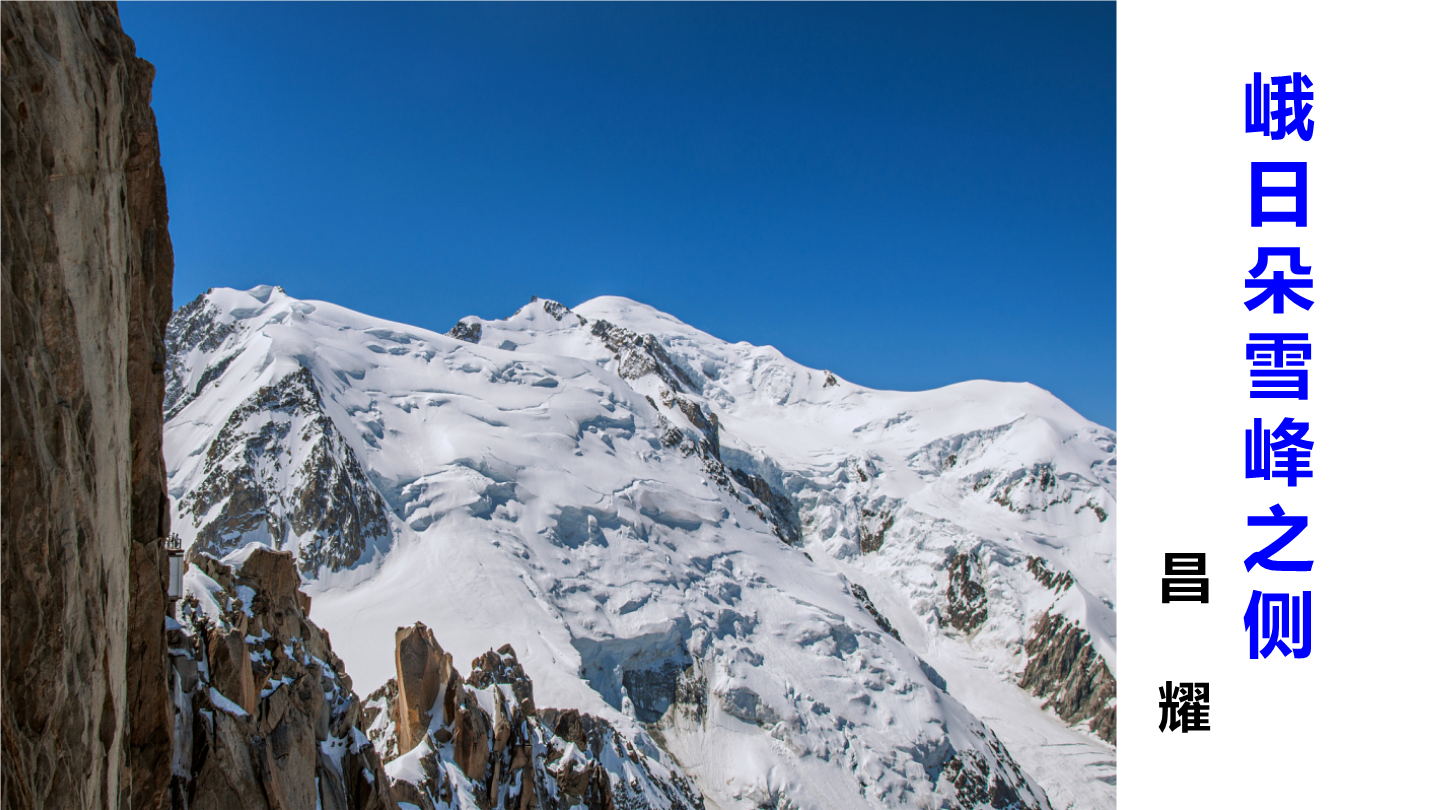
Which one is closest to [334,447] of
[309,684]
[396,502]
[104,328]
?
[396,502]

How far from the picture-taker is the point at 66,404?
7059 millimetres

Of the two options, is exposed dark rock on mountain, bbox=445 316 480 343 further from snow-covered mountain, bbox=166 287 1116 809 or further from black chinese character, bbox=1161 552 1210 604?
black chinese character, bbox=1161 552 1210 604

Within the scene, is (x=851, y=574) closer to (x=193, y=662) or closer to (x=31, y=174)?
(x=193, y=662)

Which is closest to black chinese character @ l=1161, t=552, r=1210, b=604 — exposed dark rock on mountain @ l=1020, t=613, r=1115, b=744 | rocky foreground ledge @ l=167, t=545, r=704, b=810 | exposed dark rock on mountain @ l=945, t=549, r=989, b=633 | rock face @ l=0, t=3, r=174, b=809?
rock face @ l=0, t=3, r=174, b=809

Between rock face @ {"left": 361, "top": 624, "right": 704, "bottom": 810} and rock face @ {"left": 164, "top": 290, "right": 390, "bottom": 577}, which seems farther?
rock face @ {"left": 164, "top": 290, "right": 390, "bottom": 577}

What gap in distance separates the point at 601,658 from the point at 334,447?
27447mm

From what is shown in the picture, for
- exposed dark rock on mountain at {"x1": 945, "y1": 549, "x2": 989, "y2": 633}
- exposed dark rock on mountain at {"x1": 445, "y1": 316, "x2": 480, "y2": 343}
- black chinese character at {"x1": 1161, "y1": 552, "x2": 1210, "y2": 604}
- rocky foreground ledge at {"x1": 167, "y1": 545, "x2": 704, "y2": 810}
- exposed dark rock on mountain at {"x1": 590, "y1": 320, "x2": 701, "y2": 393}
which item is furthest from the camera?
exposed dark rock on mountain at {"x1": 590, "y1": 320, "x2": 701, "y2": 393}

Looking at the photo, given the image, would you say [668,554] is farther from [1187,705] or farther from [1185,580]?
[1185,580]

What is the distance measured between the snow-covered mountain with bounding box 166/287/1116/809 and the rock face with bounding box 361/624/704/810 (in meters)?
8.14

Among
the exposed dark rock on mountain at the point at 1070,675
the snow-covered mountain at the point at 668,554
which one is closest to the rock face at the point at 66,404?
the snow-covered mountain at the point at 668,554

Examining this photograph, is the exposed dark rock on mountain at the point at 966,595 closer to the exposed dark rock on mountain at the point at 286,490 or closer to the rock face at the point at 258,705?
the exposed dark rock on mountain at the point at 286,490

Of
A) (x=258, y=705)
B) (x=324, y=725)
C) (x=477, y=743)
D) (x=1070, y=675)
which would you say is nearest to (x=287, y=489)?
(x=477, y=743)

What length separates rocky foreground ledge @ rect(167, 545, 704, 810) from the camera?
45.1 ft

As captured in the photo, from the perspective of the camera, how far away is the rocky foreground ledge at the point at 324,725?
13734 millimetres
